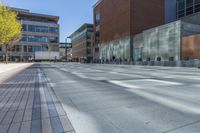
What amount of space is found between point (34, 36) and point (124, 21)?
5464cm

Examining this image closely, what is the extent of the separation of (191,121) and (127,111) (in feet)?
4.92

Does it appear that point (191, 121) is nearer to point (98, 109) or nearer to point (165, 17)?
point (98, 109)

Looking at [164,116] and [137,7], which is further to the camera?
[137,7]

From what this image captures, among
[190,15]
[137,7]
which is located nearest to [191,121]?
[190,15]

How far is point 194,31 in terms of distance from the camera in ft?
121

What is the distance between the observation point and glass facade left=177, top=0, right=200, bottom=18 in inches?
1797

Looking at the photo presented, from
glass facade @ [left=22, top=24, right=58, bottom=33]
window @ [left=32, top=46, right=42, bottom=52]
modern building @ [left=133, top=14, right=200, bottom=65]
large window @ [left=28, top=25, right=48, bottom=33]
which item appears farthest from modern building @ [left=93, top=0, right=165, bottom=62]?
window @ [left=32, top=46, right=42, bottom=52]

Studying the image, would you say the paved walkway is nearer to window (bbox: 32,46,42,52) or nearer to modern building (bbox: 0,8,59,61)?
modern building (bbox: 0,8,59,61)

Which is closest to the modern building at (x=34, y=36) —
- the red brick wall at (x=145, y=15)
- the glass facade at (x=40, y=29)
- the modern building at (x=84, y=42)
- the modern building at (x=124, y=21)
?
the glass facade at (x=40, y=29)

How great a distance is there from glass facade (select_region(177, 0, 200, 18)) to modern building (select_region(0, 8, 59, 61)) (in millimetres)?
61158

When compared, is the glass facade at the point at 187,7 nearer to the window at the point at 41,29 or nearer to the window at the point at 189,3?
the window at the point at 189,3

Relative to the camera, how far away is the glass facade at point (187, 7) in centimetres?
4564

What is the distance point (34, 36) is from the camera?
97.3 m

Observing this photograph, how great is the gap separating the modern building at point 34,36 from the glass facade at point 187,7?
201 ft
